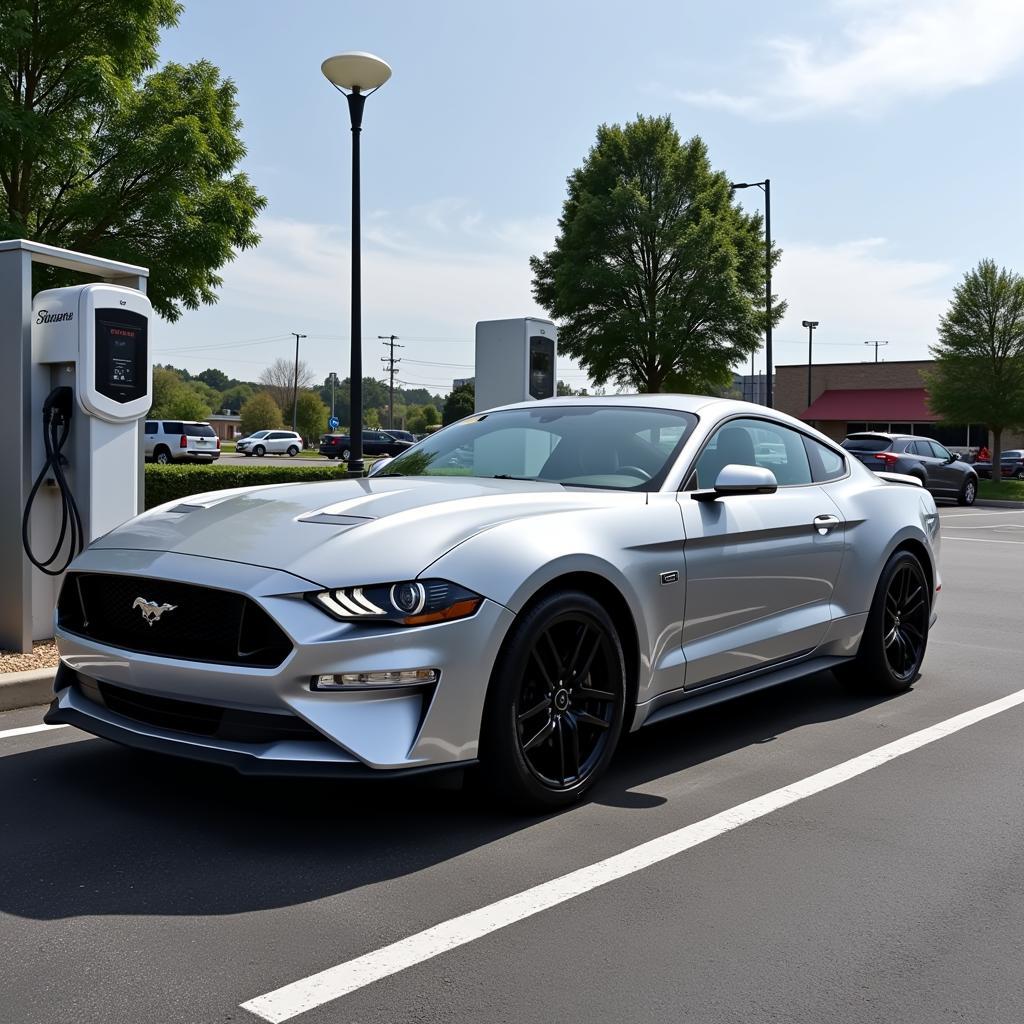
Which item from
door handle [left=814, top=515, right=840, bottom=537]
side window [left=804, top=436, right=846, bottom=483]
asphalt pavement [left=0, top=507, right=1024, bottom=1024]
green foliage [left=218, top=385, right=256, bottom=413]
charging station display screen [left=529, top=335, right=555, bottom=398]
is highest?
green foliage [left=218, top=385, right=256, bottom=413]

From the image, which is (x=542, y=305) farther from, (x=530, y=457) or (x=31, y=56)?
(x=530, y=457)

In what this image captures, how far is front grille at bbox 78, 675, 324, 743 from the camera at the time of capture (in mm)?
3531

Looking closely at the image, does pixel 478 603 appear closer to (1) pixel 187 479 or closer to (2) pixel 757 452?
(2) pixel 757 452

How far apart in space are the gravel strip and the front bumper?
240 centimetres

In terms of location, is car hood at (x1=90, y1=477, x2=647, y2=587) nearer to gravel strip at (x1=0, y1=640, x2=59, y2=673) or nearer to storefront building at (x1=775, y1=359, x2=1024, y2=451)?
gravel strip at (x1=0, y1=640, x2=59, y2=673)

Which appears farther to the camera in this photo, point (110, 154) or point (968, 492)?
point (968, 492)

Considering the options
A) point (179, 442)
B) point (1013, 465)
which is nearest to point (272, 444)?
point (179, 442)

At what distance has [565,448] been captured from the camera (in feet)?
17.0

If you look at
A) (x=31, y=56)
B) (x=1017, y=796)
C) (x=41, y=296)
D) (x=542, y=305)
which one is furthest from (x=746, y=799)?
(x=542, y=305)

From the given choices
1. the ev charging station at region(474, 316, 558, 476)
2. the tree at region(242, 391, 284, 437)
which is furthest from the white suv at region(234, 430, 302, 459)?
the ev charging station at region(474, 316, 558, 476)

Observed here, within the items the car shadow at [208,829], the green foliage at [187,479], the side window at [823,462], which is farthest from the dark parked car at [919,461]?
the car shadow at [208,829]

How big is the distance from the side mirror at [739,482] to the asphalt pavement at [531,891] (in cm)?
114

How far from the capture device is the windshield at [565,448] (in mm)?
4953

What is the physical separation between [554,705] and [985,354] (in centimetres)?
3605
